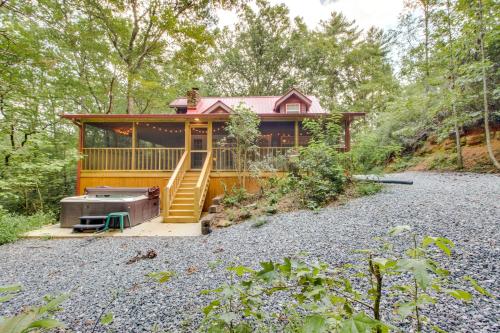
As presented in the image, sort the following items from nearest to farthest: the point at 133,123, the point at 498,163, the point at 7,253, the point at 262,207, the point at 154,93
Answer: the point at 7,253 → the point at 262,207 → the point at 498,163 → the point at 133,123 → the point at 154,93

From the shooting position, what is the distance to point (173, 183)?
7.54m

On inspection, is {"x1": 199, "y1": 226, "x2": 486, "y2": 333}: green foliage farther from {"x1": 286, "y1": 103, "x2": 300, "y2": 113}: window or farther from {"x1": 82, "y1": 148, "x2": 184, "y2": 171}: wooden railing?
{"x1": 286, "y1": 103, "x2": 300, "y2": 113}: window

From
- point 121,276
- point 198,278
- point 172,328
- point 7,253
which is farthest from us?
point 7,253

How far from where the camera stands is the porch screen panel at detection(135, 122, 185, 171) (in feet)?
30.8

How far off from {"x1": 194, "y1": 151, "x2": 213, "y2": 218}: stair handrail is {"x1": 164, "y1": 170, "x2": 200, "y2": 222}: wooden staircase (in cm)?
19

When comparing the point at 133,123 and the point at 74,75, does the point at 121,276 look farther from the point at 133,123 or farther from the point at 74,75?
the point at 74,75

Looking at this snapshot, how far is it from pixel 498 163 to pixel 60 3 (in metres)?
18.4

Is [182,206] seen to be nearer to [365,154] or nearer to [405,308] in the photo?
[365,154]

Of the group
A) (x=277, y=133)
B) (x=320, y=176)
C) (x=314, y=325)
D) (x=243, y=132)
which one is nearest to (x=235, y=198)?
(x=243, y=132)

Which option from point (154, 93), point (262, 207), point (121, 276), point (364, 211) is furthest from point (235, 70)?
point (121, 276)

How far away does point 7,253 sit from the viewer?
447cm

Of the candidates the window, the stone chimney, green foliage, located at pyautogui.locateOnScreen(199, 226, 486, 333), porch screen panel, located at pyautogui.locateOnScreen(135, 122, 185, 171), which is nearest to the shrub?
green foliage, located at pyautogui.locateOnScreen(199, 226, 486, 333)

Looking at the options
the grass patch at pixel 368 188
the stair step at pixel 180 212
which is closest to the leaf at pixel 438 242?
the grass patch at pixel 368 188

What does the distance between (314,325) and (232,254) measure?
3.08m
